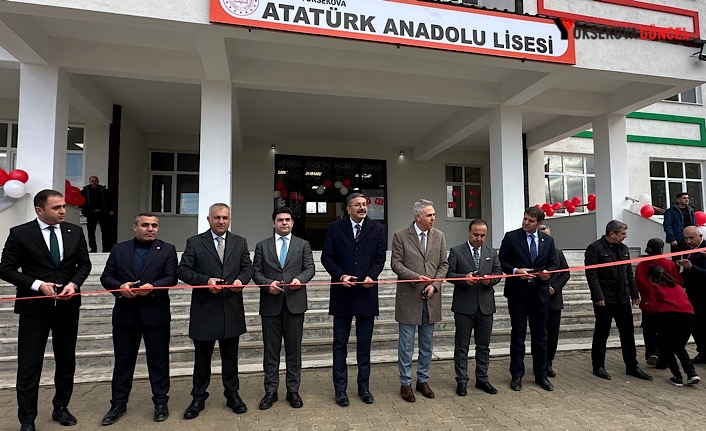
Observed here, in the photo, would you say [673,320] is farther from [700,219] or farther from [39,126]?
[39,126]

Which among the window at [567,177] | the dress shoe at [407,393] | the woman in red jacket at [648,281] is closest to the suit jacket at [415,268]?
the dress shoe at [407,393]

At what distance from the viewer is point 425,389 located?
4121 millimetres

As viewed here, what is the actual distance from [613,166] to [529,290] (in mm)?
6507

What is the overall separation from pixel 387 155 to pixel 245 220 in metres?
4.50

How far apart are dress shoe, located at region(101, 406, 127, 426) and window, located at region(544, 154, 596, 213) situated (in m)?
12.4

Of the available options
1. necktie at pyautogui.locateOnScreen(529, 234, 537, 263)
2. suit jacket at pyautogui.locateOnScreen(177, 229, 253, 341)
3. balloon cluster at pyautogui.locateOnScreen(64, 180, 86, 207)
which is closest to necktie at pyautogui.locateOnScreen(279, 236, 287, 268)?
suit jacket at pyautogui.locateOnScreen(177, 229, 253, 341)

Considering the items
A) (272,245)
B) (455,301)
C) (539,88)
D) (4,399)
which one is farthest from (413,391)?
(539,88)

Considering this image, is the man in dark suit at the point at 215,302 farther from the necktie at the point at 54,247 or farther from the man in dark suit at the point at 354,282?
the necktie at the point at 54,247

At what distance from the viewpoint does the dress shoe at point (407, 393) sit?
3961 millimetres

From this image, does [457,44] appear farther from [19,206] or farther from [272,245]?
[19,206]

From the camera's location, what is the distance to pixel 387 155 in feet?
43.1

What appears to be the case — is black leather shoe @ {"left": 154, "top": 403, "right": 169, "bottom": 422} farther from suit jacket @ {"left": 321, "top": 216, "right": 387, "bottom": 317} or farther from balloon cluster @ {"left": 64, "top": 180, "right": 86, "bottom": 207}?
balloon cluster @ {"left": 64, "top": 180, "right": 86, "bottom": 207}

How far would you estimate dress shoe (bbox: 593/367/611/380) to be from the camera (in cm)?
463

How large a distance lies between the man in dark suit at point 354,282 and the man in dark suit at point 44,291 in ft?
6.80
